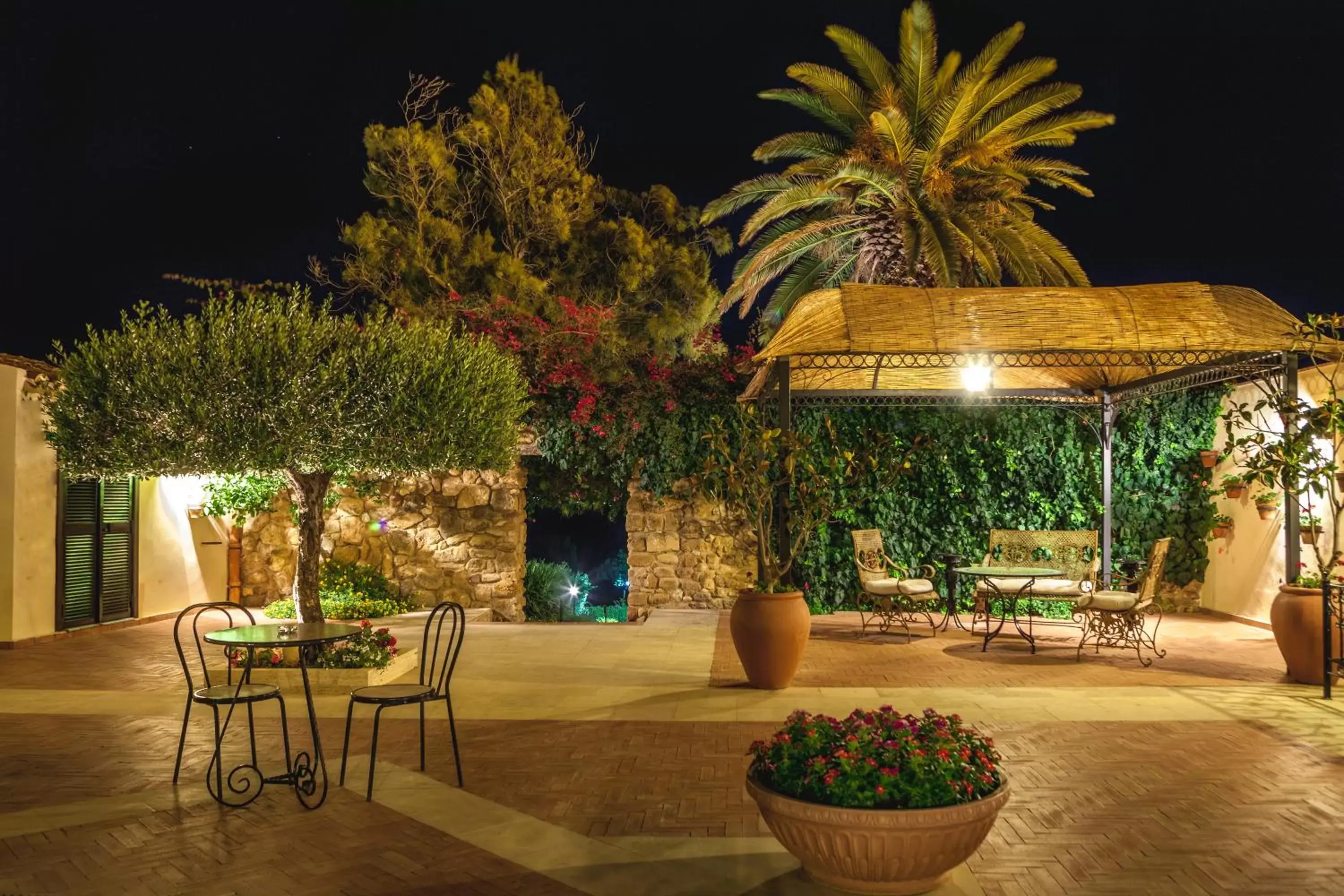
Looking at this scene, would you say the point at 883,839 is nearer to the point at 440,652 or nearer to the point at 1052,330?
the point at 1052,330

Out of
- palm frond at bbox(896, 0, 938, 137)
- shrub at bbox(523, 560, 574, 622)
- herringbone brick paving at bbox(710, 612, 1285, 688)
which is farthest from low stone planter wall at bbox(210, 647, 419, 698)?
palm frond at bbox(896, 0, 938, 137)

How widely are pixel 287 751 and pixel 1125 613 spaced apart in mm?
6993

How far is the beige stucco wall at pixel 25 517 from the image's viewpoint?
9.52m

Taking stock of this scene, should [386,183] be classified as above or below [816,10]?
below

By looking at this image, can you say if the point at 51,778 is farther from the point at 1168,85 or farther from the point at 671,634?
the point at 1168,85

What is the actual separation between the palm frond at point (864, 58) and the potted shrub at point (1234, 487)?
246 inches

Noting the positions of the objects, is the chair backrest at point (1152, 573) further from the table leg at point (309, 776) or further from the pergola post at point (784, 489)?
the table leg at point (309, 776)

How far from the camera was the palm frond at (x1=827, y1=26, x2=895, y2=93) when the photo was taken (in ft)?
40.0

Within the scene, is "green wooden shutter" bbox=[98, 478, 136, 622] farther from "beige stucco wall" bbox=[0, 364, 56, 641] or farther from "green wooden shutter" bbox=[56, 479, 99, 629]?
"beige stucco wall" bbox=[0, 364, 56, 641]

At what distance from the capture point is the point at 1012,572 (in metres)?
9.41

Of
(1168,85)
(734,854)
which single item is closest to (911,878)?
(734,854)

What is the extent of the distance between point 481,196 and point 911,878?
1549 cm

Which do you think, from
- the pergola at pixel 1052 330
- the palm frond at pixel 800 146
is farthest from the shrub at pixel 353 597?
the palm frond at pixel 800 146

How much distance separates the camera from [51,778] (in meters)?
4.96
